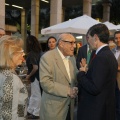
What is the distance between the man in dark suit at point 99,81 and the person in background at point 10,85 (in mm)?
848

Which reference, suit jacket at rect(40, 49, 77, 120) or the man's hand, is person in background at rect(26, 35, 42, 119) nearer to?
suit jacket at rect(40, 49, 77, 120)

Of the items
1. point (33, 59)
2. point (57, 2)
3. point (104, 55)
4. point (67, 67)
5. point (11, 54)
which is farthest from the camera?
point (57, 2)

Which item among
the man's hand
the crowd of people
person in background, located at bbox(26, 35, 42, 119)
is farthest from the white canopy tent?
the man's hand

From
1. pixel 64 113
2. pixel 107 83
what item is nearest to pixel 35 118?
pixel 64 113

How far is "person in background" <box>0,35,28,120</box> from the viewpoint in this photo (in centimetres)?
293

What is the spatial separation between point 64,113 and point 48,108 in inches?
9.5

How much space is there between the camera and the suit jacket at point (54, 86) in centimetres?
374

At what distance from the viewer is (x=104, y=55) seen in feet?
11.3

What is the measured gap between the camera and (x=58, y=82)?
12.7 ft

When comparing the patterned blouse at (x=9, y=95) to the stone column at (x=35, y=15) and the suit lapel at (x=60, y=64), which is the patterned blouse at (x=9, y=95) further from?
the stone column at (x=35, y=15)

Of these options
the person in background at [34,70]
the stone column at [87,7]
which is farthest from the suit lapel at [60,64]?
the stone column at [87,7]

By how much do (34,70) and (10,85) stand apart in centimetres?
A: 381

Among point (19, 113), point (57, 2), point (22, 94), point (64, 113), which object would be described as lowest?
point (64, 113)

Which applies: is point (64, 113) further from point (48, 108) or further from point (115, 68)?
point (115, 68)
